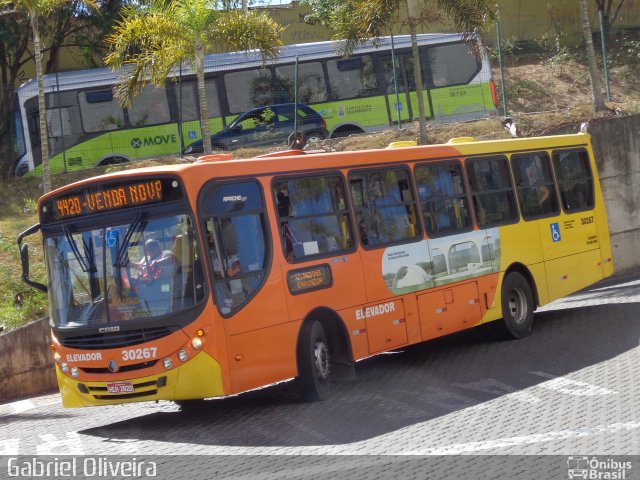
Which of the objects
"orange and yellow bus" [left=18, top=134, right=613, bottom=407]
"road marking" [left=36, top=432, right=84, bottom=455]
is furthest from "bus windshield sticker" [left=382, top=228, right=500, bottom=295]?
"road marking" [left=36, top=432, right=84, bottom=455]

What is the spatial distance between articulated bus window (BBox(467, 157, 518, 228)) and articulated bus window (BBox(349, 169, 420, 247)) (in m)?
1.60

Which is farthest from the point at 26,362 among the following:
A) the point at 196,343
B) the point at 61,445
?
the point at 196,343

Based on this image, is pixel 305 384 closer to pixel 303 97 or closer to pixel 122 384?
pixel 122 384

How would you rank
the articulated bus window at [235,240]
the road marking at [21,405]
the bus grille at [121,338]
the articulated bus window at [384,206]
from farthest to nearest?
the road marking at [21,405], the articulated bus window at [384,206], the articulated bus window at [235,240], the bus grille at [121,338]

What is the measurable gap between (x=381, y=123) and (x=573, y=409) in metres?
19.8

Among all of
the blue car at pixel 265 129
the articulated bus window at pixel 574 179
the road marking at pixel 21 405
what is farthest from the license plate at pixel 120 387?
the blue car at pixel 265 129

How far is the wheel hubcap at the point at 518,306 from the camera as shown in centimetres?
1535

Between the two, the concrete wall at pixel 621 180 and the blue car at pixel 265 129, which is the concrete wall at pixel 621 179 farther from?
the blue car at pixel 265 129

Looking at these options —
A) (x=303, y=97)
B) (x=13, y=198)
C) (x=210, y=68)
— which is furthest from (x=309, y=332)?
(x=210, y=68)

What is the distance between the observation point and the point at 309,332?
11508 millimetres

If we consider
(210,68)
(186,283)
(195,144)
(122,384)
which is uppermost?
(210,68)

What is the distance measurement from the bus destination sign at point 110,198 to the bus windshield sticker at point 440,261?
132 inches

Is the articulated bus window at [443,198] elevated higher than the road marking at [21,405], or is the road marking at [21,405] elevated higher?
the articulated bus window at [443,198]

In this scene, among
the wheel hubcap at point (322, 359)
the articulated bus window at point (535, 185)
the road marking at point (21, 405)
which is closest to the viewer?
the wheel hubcap at point (322, 359)
